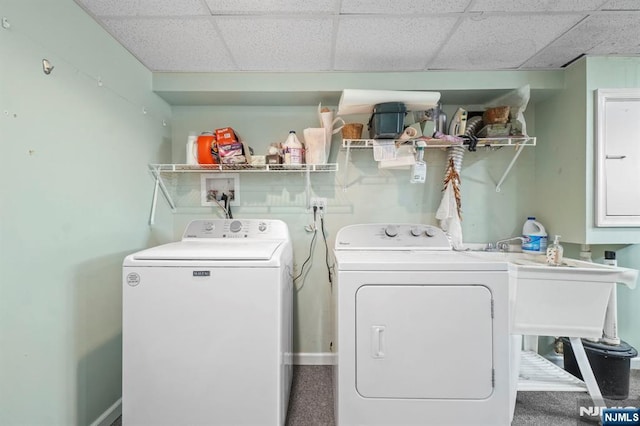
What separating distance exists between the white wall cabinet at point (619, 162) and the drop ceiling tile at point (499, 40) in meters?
0.65

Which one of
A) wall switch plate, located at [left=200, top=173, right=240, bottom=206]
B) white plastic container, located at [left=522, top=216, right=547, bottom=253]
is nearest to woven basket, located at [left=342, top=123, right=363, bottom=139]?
wall switch plate, located at [left=200, top=173, right=240, bottom=206]

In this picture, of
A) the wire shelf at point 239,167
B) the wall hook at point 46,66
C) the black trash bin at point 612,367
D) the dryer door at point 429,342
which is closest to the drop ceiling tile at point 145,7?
the wall hook at point 46,66

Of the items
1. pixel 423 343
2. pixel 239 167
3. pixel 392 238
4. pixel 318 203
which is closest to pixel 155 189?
pixel 239 167

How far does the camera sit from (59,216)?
1198mm

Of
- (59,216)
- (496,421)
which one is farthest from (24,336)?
(496,421)

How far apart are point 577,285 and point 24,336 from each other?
2632 mm

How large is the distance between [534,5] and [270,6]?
1.32 meters

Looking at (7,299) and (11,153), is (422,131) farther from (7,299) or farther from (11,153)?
(7,299)

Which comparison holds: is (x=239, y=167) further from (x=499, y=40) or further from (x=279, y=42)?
(x=499, y=40)

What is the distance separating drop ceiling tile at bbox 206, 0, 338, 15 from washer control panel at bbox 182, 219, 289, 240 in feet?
3.95

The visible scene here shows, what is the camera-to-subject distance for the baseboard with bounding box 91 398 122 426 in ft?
4.63

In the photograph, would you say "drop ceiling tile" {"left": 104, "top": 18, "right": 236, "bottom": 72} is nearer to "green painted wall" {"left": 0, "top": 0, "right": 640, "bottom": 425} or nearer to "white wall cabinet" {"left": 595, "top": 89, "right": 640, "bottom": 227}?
"green painted wall" {"left": 0, "top": 0, "right": 640, "bottom": 425}

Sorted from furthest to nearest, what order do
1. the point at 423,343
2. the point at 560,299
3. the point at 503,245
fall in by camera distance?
1. the point at 503,245
2. the point at 560,299
3. the point at 423,343

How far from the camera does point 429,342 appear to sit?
1240mm
